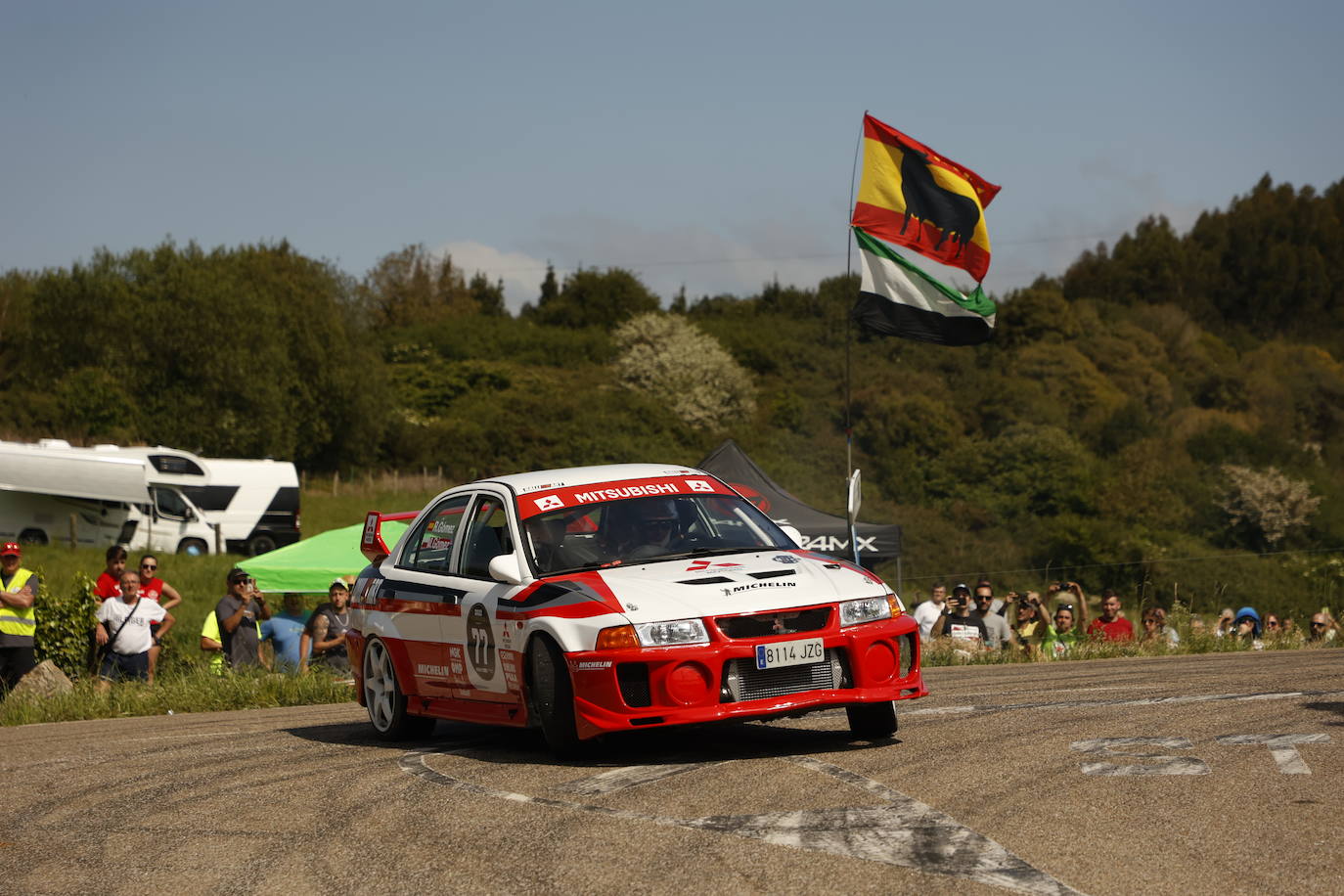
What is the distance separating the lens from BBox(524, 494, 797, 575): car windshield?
9.13 m

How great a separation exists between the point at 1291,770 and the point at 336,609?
10.9 meters

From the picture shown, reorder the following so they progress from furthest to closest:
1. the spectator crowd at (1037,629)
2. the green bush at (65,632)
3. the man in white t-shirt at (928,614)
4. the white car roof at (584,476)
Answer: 1. the man in white t-shirt at (928,614)
2. the spectator crowd at (1037,629)
3. the green bush at (65,632)
4. the white car roof at (584,476)

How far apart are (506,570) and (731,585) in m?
1.26

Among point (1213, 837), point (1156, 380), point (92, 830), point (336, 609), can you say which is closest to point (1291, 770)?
point (1213, 837)

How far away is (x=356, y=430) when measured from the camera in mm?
76312

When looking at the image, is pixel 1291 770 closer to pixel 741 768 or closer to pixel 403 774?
pixel 741 768

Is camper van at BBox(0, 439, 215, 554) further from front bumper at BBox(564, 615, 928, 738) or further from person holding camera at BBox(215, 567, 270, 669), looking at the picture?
front bumper at BBox(564, 615, 928, 738)

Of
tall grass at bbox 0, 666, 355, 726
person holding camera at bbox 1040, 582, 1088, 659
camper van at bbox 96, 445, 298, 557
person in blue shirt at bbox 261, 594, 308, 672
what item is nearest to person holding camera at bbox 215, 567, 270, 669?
person in blue shirt at bbox 261, 594, 308, 672

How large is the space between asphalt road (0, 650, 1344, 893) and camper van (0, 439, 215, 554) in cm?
3530

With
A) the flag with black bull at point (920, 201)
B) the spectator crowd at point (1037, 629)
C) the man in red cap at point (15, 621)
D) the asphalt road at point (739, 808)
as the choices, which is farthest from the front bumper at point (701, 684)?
the flag with black bull at point (920, 201)

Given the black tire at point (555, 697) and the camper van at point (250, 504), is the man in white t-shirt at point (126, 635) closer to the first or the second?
the black tire at point (555, 697)

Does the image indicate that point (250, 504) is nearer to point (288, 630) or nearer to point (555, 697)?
point (288, 630)

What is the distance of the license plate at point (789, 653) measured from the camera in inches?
321

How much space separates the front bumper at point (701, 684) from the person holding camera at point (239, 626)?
29.4ft
